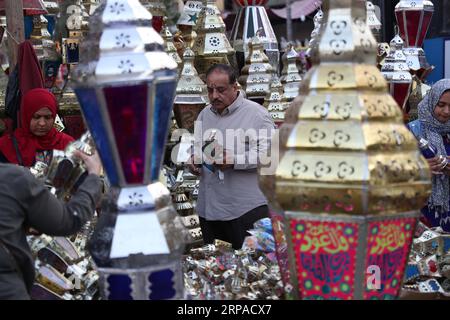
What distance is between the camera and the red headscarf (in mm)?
3533

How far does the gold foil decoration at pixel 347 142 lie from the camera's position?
75.2 inches

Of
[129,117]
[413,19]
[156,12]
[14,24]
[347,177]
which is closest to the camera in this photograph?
[347,177]

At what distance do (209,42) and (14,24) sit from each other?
4.01ft

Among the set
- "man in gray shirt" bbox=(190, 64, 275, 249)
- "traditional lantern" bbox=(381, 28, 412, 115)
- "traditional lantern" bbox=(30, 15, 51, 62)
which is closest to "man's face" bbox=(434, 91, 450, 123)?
"traditional lantern" bbox=(381, 28, 412, 115)

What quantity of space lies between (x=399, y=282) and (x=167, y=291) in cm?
61

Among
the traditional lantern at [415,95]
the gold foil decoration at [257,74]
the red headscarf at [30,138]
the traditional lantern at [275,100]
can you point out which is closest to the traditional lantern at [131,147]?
the red headscarf at [30,138]

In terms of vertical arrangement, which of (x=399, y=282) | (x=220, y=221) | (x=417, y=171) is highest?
(x=417, y=171)

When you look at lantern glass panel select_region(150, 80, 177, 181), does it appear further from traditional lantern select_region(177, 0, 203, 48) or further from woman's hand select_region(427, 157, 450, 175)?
traditional lantern select_region(177, 0, 203, 48)

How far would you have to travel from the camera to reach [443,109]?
383 centimetres

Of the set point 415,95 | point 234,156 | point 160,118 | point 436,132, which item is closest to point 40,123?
point 234,156

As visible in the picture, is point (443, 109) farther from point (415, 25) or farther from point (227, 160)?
point (415, 25)
